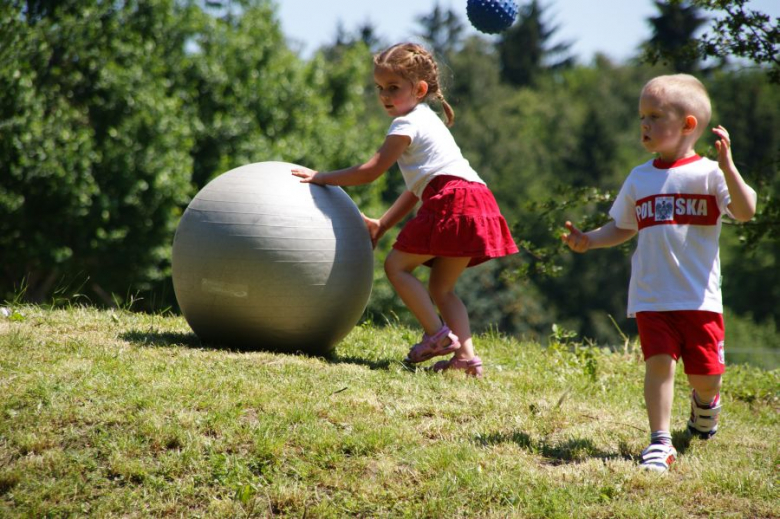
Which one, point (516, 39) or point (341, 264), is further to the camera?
point (516, 39)

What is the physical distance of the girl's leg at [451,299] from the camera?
599 centimetres

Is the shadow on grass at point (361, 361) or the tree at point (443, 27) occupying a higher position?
the tree at point (443, 27)

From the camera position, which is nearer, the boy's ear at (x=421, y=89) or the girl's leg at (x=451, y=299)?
the girl's leg at (x=451, y=299)

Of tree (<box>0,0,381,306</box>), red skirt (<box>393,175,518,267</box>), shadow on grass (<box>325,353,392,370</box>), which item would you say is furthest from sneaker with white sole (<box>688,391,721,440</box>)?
tree (<box>0,0,381,306</box>)

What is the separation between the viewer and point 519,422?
4949 mm

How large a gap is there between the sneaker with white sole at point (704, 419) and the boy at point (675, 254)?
0.35 meters

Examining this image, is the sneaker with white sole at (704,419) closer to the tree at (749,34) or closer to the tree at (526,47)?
the tree at (749,34)

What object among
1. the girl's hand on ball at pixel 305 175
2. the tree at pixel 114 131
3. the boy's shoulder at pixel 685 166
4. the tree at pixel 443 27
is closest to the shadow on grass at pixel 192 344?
the girl's hand on ball at pixel 305 175

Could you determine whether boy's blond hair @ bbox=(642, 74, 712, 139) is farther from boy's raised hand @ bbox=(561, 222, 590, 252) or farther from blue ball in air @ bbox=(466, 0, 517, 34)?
blue ball in air @ bbox=(466, 0, 517, 34)

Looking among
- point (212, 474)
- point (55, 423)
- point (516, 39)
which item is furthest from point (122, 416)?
point (516, 39)

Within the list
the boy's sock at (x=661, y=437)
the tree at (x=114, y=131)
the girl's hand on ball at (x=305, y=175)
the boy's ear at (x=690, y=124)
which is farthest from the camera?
the tree at (x=114, y=131)

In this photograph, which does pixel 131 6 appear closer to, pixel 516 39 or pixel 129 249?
pixel 129 249

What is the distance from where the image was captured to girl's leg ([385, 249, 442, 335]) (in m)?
5.92

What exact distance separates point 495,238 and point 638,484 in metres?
2.18
